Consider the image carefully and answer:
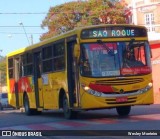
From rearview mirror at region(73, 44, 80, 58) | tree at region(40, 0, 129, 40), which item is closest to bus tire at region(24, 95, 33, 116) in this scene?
rearview mirror at region(73, 44, 80, 58)

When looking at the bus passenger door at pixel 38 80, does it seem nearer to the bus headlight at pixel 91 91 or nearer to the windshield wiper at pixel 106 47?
the bus headlight at pixel 91 91

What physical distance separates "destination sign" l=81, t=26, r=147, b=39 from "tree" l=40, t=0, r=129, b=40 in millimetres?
33041

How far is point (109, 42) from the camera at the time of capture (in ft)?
59.8

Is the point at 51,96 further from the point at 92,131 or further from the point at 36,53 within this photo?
the point at 92,131

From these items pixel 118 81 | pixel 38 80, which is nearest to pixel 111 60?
pixel 118 81

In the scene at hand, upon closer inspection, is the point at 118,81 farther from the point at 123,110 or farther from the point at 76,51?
the point at 123,110

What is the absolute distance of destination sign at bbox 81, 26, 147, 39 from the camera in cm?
1831

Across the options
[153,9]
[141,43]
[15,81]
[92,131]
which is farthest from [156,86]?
[92,131]

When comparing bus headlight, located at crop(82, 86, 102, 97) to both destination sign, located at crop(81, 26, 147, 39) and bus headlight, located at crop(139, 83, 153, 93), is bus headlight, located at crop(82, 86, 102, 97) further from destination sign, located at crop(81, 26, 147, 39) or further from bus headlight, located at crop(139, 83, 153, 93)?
destination sign, located at crop(81, 26, 147, 39)

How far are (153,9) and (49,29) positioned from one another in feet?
40.7

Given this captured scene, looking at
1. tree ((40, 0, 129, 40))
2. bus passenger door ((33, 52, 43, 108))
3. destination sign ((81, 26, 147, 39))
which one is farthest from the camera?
tree ((40, 0, 129, 40))

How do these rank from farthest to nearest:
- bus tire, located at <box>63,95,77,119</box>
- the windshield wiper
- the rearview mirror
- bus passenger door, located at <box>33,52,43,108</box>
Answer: bus passenger door, located at <box>33,52,43,108</box> → bus tire, located at <box>63,95,77,119</box> → the windshield wiper → the rearview mirror

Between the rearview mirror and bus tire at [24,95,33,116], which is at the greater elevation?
the rearview mirror

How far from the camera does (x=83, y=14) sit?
2103 inches
